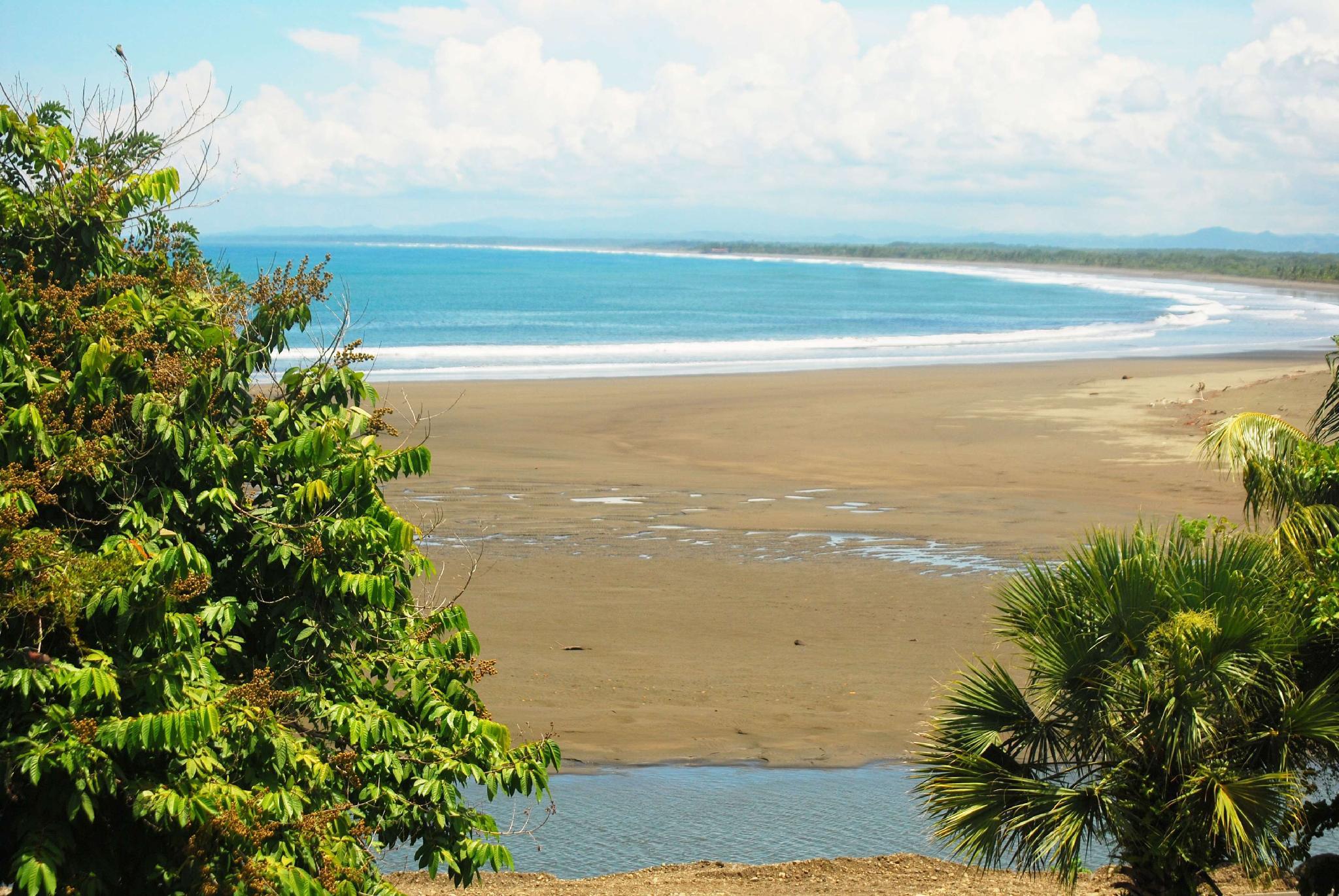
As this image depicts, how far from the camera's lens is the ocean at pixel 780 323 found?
4512 centimetres

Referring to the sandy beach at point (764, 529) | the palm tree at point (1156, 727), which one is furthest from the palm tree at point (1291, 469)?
the sandy beach at point (764, 529)

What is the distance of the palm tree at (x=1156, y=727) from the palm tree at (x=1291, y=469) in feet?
2.09

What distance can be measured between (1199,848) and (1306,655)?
112 centimetres

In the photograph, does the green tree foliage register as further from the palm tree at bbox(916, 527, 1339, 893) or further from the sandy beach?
the palm tree at bbox(916, 527, 1339, 893)

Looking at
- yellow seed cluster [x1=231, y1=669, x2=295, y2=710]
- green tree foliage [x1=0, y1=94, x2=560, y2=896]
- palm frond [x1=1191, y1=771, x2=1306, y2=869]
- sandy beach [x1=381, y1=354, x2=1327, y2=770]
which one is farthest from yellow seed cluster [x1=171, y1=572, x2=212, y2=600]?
palm frond [x1=1191, y1=771, x2=1306, y2=869]

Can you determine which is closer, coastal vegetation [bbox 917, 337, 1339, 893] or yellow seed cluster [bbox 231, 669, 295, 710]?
yellow seed cluster [bbox 231, 669, 295, 710]

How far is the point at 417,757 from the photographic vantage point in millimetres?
4797

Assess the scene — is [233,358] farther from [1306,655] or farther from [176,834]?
[1306,655]

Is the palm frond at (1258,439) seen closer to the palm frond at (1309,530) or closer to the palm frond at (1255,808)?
the palm frond at (1309,530)

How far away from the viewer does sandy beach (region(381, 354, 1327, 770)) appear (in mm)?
10742

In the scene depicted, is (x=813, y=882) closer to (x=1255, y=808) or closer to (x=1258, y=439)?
(x=1255, y=808)

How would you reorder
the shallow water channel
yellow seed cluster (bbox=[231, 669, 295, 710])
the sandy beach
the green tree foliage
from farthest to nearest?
1. the sandy beach
2. the shallow water channel
3. yellow seed cluster (bbox=[231, 669, 295, 710])
4. the green tree foliage

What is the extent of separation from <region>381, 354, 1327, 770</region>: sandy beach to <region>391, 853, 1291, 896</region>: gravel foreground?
6.50 ft

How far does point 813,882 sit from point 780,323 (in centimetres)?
6232
